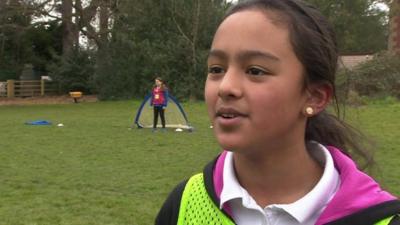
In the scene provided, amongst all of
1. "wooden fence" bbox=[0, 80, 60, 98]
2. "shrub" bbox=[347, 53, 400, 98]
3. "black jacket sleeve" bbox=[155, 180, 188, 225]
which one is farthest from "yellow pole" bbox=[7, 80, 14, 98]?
Result: "black jacket sleeve" bbox=[155, 180, 188, 225]

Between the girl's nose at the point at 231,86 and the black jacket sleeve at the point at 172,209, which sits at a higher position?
the girl's nose at the point at 231,86

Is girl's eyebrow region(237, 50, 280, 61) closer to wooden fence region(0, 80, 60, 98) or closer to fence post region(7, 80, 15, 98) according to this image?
fence post region(7, 80, 15, 98)

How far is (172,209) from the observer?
1.61 m

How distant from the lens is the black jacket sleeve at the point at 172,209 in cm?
160

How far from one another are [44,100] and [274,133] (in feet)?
110

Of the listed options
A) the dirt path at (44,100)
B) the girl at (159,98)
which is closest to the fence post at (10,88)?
the dirt path at (44,100)

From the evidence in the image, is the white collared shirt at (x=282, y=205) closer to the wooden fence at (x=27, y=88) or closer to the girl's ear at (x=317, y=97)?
the girl's ear at (x=317, y=97)

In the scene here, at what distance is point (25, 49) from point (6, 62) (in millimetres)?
1621

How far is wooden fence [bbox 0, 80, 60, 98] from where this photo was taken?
3512 centimetres

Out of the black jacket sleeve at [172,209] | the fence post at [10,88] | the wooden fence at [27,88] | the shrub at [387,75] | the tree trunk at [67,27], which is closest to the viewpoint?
the black jacket sleeve at [172,209]

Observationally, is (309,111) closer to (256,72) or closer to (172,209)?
(256,72)

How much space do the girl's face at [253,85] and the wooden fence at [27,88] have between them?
35.4 meters

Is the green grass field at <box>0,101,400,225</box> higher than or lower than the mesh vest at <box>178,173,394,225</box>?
lower

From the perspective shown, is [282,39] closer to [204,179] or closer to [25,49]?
[204,179]
